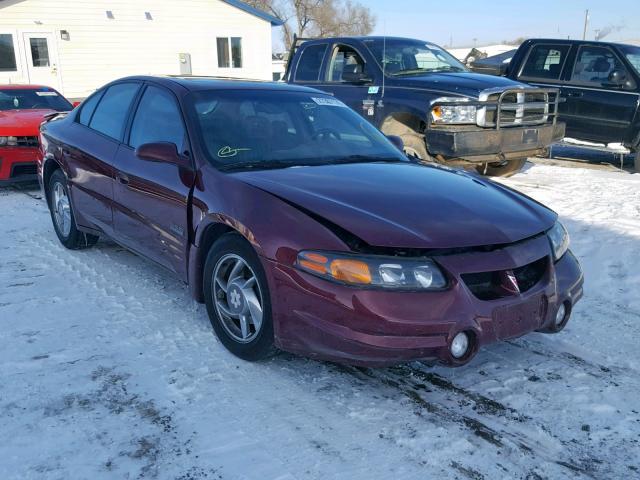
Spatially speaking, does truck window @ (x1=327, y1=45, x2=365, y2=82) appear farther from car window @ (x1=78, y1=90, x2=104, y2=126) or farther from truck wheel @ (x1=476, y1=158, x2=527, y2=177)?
car window @ (x1=78, y1=90, x2=104, y2=126)

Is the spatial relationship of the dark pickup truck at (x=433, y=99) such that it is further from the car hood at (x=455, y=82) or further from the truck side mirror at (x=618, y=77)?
the truck side mirror at (x=618, y=77)

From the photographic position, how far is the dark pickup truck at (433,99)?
24.5ft

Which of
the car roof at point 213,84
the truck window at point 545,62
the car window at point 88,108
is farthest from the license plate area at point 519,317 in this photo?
the truck window at point 545,62

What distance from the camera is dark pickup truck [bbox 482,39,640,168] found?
31.4 ft

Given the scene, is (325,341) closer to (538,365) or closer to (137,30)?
(538,365)

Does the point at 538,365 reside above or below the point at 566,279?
below

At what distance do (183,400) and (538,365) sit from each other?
1.92 meters

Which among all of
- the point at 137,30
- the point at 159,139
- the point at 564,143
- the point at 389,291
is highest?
the point at 137,30

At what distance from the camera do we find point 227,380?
3.26m

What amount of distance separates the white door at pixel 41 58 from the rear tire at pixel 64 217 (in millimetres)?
19157

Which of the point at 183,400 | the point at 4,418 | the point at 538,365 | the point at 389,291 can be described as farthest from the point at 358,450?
the point at 4,418

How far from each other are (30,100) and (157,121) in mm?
6657

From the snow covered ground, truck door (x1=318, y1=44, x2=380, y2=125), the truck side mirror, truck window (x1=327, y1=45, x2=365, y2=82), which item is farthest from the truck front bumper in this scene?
the snow covered ground

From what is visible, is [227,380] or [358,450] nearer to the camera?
[358,450]
